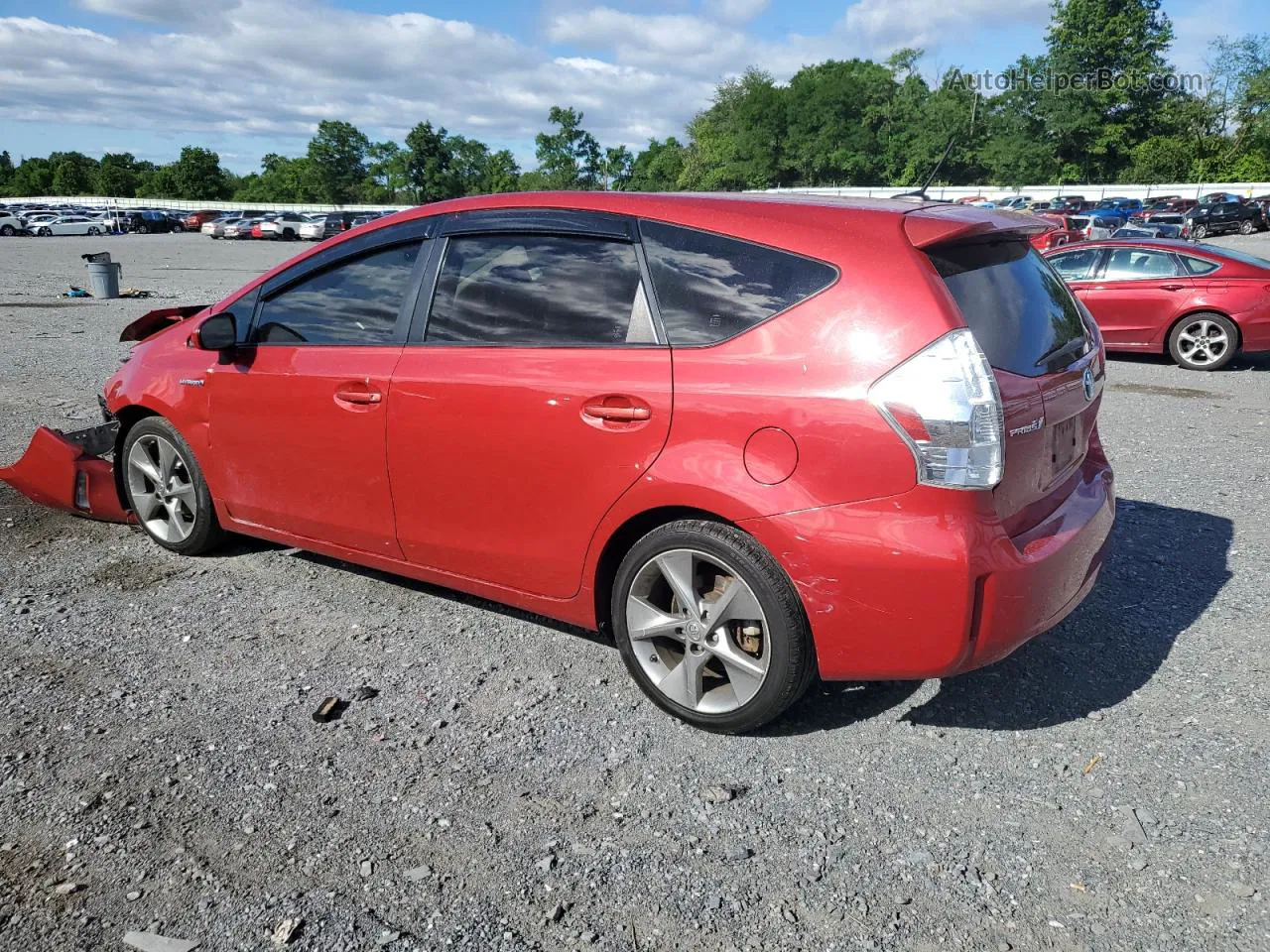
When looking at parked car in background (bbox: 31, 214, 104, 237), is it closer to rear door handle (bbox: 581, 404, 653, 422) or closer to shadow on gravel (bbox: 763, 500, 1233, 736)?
rear door handle (bbox: 581, 404, 653, 422)

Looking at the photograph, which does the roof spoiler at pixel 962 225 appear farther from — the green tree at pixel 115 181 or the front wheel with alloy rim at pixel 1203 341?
the green tree at pixel 115 181

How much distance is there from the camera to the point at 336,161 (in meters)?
119

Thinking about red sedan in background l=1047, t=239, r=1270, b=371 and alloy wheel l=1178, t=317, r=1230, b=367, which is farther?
alloy wheel l=1178, t=317, r=1230, b=367

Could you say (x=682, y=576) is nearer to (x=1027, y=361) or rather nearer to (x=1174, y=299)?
(x=1027, y=361)

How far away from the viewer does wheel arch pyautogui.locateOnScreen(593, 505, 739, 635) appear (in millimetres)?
3105

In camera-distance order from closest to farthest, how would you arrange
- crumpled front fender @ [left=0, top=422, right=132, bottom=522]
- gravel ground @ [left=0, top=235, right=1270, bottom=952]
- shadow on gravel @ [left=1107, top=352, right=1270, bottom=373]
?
1. gravel ground @ [left=0, top=235, right=1270, bottom=952]
2. crumpled front fender @ [left=0, top=422, right=132, bottom=522]
3. shadow on gravel @ [left=1107, top=352, right=1270, bottom=373]

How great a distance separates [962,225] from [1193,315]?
10.2 meters

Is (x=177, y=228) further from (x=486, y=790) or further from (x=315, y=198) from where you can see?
(x=486, y=790)

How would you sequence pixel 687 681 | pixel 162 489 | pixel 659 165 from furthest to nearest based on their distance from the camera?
pixel 659 165 < pixel 162 489 < pixel 687 681

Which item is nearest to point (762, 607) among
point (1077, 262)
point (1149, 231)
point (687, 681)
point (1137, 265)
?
point (687, 681)

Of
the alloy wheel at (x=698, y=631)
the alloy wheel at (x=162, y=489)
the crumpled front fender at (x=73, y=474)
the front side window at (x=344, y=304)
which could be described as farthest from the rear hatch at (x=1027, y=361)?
the crumpled front fender at (x=73, y=474)

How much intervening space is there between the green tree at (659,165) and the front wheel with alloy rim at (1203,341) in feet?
378

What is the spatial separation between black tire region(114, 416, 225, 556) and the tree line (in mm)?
51694

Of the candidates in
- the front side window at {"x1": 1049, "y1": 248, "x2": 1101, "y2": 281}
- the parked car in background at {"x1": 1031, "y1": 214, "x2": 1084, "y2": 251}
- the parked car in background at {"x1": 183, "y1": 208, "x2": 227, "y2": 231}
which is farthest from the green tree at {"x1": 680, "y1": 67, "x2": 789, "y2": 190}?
the front side window at {"x1": 1049, "y1": 248, "x2": 1101, "y2": 281}
